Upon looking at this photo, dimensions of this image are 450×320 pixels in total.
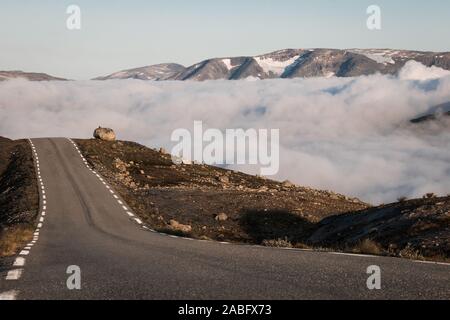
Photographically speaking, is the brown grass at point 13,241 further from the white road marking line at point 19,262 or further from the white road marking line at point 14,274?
the white road marking line at point 14,274

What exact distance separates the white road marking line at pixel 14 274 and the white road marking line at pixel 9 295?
1.71 meters

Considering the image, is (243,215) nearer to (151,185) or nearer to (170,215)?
(170,215)

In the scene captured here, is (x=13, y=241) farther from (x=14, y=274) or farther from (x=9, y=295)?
(x=9, y=295)

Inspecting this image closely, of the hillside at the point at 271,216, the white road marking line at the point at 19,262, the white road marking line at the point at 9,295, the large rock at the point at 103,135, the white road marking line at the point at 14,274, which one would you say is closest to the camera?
the white road marking line at the point at 9,295

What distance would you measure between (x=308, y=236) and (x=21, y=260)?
26226 millimetres

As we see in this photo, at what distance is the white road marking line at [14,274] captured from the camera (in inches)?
450

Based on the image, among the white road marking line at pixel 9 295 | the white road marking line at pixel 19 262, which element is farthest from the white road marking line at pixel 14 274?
the white road marking line at pixel 9 295

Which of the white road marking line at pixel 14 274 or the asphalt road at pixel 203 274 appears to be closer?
the asphalt road at pixel 203 274

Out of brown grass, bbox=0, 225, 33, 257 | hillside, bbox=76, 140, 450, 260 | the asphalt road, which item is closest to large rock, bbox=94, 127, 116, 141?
hillside, bbox=76, 140, 450, 260

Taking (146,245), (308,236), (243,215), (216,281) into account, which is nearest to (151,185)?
(243,215)

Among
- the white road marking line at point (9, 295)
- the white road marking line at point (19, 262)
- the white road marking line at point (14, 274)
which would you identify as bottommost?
the white road marking line at point (19, 262)

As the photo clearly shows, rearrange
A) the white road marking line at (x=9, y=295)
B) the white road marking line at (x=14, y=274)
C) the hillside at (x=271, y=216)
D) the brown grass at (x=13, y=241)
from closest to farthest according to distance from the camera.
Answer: the white road marking line at (x=9, y=295)
the white road marking line at (x=14, y=274)
the brown grass at (x=13, y=241)
the hillside at (x=271, y=216)

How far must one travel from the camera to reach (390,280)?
10281mm
